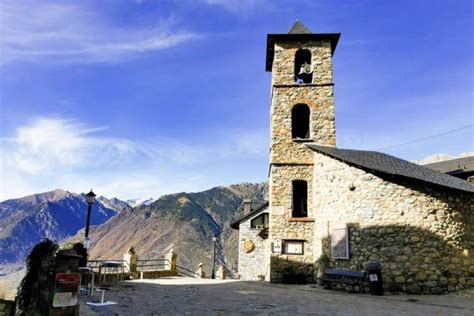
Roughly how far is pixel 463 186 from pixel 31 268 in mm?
13367

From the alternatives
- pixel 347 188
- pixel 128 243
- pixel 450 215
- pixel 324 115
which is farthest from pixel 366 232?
pixel 128 243

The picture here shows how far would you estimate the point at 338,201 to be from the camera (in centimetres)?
1402

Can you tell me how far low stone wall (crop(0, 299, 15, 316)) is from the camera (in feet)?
20.9

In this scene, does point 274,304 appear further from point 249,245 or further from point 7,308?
point 249,245

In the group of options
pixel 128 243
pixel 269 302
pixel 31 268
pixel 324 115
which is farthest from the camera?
pixel 128 243

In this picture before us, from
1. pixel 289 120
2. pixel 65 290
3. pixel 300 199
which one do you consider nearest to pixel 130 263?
pixel 300 199

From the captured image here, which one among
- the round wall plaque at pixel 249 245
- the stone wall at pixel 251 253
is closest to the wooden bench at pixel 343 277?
the stone wall at pixel 251 253

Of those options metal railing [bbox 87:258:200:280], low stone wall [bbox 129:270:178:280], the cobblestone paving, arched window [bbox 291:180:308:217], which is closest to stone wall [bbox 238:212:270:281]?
metal railing [bbox 87:258:200:280]

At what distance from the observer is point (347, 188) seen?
1366 centimetres

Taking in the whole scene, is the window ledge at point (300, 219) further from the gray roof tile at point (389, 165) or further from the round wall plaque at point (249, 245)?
the round wall plaque at point (249, 245)

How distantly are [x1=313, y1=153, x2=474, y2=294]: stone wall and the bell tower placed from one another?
8.60 ft

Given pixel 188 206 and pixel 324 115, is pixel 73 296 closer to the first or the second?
pixel 324 115

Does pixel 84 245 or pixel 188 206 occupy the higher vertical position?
pixel 188 206

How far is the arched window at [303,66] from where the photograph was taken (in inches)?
717
